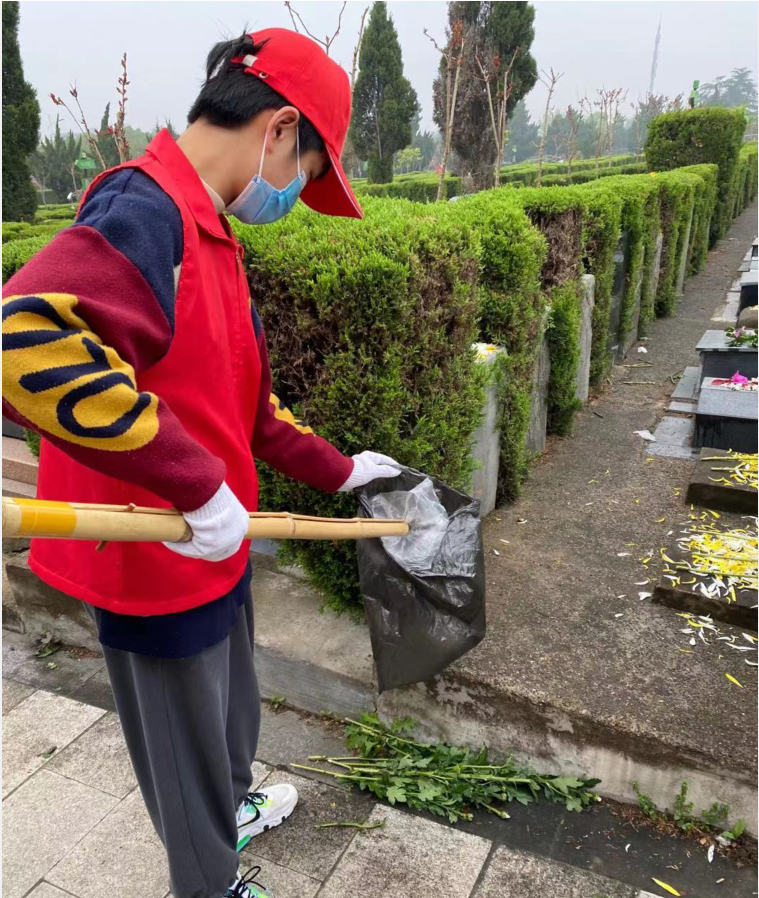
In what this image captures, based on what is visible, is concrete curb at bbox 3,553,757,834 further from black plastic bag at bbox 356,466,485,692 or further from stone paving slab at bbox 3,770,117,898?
stone paving slab at bbox 3,770,117,898

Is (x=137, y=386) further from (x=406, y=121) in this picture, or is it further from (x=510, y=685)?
(x=406, y=121)

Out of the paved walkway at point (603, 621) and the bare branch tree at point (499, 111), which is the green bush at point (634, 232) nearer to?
the paved walkway at point (603, 621)

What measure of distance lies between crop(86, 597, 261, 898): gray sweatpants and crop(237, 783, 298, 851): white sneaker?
0.30 m

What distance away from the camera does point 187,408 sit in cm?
157

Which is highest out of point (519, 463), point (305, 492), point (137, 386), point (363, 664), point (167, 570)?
point (137, 386)

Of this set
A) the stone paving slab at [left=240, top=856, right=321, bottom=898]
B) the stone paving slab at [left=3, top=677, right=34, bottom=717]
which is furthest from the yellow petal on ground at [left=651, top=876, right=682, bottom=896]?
the stone paving slab at [left=3, top=677, right=34, bottom=717]

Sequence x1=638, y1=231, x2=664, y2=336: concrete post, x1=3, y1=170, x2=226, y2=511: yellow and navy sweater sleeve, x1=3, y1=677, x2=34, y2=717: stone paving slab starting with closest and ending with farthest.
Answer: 1. x1=3, y1=170, x2=226, y2=511: yellow and navy sweater sleeve
2. x1=3, y1=677, x2=34, y2=717: stone paving slab
3. x1=638, y1=231, x2=664, y2=336: concrete post

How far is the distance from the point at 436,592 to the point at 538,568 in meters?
1.13

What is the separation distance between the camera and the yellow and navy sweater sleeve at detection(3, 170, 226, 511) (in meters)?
1.26

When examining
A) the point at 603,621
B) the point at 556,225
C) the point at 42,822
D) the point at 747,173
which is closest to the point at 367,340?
the point at 603,621

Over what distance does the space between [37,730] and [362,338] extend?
79.8 inches

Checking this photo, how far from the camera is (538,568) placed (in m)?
3.28

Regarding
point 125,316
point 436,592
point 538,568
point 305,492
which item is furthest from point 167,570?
point 538,568

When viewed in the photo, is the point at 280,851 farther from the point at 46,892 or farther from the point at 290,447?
the point at 290,447
